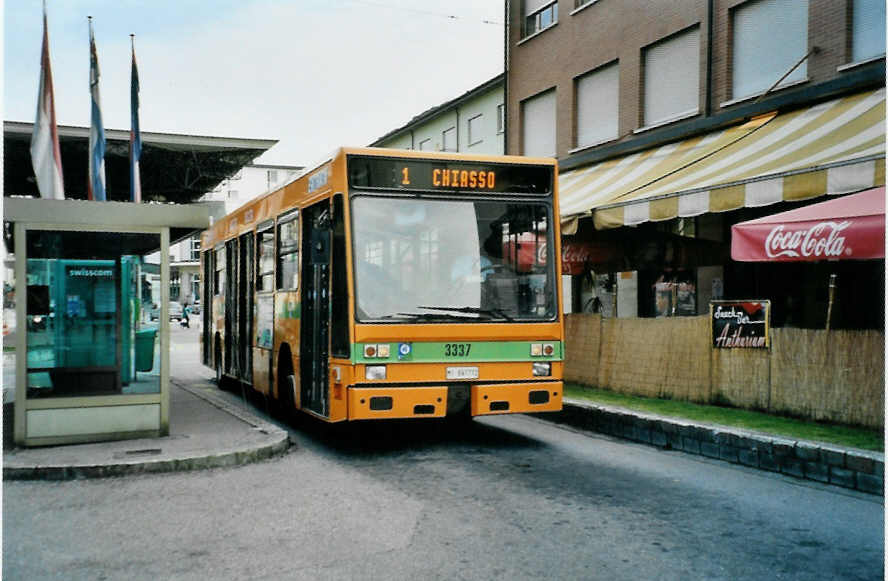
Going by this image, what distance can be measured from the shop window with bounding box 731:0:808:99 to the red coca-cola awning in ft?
22.0

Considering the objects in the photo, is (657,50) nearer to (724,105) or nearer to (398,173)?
(724,105)

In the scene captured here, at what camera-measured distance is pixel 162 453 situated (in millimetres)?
8008

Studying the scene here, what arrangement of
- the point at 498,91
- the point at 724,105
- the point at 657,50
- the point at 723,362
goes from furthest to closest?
the point at 498,91 < the point at 657,50 < the point at 724,105 < the point at 723,362

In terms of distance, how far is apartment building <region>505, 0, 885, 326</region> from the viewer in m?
12.0

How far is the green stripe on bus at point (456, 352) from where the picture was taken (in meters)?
8.31

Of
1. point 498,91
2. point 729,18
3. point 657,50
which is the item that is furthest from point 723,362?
point 498,91

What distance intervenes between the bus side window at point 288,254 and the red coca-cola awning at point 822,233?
4.68 m

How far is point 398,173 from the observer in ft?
28.1

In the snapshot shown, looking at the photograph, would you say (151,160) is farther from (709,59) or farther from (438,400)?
(438,400)

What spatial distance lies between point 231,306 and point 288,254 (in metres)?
3.77

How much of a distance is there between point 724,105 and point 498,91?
45.2 feet

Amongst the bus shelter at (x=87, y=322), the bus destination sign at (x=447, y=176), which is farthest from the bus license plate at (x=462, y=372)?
the bus shelter at (x=87, y=322)

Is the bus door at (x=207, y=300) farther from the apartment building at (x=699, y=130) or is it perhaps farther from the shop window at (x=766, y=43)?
the shop window at (x=766, y=43)

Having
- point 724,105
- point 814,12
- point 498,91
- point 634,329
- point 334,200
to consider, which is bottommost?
point 634,329
